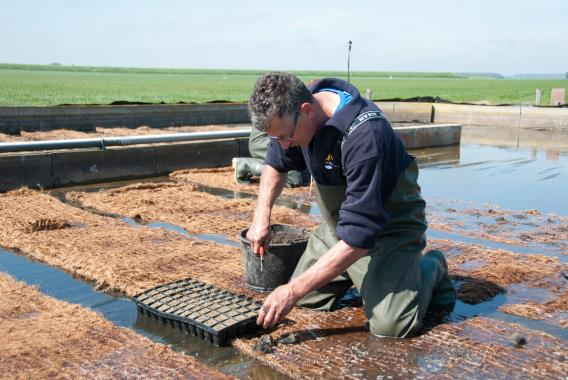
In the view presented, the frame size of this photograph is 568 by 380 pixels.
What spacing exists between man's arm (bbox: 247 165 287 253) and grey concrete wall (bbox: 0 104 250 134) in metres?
10.9

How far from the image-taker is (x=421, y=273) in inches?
144

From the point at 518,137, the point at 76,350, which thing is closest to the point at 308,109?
the point at 76,350

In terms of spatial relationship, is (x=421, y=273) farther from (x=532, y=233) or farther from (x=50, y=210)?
(x=50, y=210)

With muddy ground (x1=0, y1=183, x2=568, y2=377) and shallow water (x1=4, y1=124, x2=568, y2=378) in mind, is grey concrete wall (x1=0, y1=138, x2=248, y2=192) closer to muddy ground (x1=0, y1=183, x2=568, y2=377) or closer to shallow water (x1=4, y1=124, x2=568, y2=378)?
shallow water (x1=4, y1=124, x2=568, y2=378)

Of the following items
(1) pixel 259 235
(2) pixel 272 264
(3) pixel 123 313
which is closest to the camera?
(1) pixel 259 235

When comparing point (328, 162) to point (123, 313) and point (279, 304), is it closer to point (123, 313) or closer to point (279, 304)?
point (279, 304)

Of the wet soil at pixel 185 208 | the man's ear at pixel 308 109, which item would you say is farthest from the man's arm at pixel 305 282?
the wet soil at pixel 185 208

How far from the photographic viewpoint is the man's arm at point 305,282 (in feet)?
9.81

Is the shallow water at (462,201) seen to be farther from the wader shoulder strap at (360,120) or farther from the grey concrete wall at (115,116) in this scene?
the grey concrete wall at (115,116)

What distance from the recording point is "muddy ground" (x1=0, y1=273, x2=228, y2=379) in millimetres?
3021

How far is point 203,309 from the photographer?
360 centimetres

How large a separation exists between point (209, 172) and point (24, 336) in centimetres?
583

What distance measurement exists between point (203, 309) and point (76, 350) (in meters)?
0.71

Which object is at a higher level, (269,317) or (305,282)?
(305,282)
